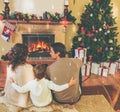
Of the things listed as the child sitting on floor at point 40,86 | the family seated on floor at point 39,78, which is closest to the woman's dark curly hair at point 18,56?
the family seated on floor at point 39,78

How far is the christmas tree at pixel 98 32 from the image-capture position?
4.12 meters

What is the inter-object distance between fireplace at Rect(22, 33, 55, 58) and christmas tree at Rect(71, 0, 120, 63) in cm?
50

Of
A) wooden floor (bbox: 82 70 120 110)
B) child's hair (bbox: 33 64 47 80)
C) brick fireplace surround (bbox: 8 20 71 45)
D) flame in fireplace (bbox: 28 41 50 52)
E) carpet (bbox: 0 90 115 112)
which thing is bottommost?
carpet (bbox: 0 90 115 112)

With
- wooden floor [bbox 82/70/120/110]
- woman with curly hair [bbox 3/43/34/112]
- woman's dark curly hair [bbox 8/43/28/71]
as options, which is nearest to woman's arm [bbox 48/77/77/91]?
woman with curly hair [bbox 3/43/34/112]

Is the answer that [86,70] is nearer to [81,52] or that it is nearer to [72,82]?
[81,52]

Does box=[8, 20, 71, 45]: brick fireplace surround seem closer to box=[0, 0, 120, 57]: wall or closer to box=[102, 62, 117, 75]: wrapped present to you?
box=[0, 0, 120, 57]: wall

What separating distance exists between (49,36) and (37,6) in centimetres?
58

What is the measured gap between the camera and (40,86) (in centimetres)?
279

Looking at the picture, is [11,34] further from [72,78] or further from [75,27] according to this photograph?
[72,78]

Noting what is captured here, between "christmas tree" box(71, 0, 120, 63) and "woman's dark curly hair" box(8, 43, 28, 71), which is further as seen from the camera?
"christmas tree" box(71, 0, 120, 63)

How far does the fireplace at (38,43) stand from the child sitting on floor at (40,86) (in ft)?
4.70

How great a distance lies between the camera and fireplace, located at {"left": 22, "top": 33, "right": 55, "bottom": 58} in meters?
4.22

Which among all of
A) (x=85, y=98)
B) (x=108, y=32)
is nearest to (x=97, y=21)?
(x=108, y=32)

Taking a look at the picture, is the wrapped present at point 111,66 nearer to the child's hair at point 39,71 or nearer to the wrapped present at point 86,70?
the wrapped present at point 86,70
